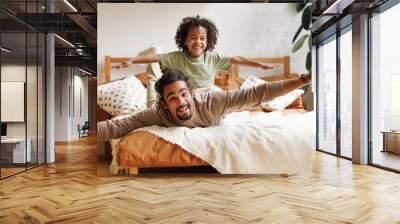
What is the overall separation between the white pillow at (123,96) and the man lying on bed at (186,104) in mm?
98

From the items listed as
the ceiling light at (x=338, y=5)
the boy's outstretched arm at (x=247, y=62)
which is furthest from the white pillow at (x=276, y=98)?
the ceiling light at (x=338, y=5)

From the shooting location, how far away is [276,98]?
14.3 feet

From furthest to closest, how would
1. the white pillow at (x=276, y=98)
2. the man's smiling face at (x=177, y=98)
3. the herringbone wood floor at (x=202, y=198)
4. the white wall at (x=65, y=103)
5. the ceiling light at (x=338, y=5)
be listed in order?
the white wall at (x=65, y=103) → the ceiling light at (x=338, y=5) → the white pillow at (x=276, y=98) → the man's smiling face at (x=177, y=98) → the herringbone wood floor at (x=202, y=198)

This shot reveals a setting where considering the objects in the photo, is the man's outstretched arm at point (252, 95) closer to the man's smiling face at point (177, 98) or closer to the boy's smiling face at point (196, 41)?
the man's smiling face at point (177, 98)

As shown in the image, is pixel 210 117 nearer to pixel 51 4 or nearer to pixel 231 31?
pixel 231 31

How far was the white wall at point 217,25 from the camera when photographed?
437 centimetres

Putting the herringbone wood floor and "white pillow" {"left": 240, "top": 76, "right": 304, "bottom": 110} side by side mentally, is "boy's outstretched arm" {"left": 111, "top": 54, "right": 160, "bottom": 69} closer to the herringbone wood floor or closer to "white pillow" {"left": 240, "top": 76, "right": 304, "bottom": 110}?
"white pillow" {"left": 240, "top": 76, "right": 304, "bottom": 110}

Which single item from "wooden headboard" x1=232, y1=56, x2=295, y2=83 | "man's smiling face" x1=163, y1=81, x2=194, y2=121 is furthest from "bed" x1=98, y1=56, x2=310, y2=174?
"man's smiling face" x1=163, y1=81, x2=194, y2=121

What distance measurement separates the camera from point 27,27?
527 cm

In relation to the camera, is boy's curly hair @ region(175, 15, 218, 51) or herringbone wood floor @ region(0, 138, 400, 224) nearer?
herringbone wood floor @ region(0, 138, 400, 224)

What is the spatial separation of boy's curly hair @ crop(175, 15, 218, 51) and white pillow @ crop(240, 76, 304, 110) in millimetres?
540

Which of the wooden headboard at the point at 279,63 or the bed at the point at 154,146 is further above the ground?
the wooden headboard at the point at 279,63

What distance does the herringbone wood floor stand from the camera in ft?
9.05

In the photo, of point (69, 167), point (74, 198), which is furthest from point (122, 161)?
point (69, 167)
